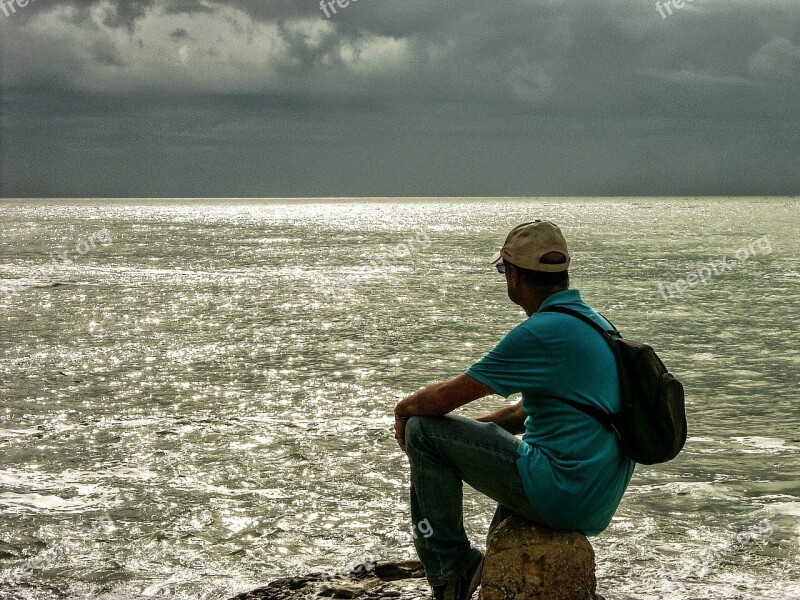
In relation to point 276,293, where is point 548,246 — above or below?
above

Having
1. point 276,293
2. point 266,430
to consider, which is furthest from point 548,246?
point 276,293

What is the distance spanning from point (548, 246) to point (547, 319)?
343 millimetres

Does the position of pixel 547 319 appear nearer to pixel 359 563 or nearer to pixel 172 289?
pixel 359 563

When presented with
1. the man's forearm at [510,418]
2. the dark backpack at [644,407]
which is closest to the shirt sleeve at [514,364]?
the dark backpack at [644,407]

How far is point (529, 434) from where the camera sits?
156 inches

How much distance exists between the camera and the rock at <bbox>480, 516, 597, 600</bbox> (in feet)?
13.1

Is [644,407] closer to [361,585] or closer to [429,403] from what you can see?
[429,403]

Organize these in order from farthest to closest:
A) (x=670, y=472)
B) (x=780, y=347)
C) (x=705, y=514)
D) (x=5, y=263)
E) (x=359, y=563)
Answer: (x=5, y=263)
(x=780, y=347)
(x=670, y=472)
(x=705, y=514)
(x=359, y=563)

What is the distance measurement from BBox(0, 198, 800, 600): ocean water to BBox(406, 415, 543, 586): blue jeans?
1.29m

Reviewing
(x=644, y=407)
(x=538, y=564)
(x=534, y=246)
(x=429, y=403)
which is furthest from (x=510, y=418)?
(x=534, y=246)

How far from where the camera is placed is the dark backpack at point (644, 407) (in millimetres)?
3721

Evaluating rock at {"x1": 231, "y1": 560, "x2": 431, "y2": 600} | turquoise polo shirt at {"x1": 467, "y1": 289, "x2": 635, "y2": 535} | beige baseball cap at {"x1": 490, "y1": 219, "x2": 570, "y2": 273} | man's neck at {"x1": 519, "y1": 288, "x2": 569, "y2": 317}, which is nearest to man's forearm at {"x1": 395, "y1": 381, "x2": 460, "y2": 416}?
turquoise polo shirt at {"x1": 467, "y1": 289, "x2": 635, "y2": 535}

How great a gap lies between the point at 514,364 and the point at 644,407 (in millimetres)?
560

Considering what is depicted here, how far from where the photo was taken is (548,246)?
12.8ft
